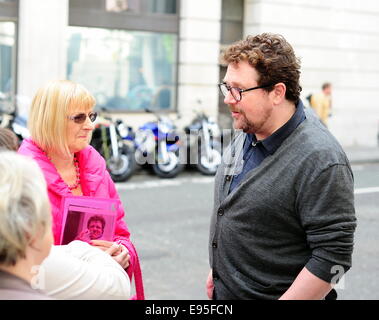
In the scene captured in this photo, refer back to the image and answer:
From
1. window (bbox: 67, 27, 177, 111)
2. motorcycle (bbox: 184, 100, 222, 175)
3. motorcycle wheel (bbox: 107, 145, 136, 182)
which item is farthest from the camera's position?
window (bbox: 67, 27, 177, 111)

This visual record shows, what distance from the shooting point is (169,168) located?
13336mm

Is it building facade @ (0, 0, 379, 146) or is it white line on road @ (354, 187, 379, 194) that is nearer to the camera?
white line on road @ (354, 187, 379, 194)

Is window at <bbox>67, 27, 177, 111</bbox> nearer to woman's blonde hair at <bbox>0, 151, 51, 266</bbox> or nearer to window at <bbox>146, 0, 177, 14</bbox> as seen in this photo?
window at <bbox>146, 0, 177, 14</bbox>

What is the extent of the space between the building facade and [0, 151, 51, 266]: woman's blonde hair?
38.6 ft

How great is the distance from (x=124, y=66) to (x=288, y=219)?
14.1 metres

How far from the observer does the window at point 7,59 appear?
583 inches

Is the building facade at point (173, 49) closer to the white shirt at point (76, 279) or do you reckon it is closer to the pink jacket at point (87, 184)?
the pink jacket at point (87, 184)

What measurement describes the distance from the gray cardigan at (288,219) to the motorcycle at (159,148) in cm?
969

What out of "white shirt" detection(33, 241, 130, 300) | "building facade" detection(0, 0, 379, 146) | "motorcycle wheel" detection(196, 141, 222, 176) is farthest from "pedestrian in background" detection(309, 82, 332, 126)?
"white shirt" detection(33, 241, 130, 300)

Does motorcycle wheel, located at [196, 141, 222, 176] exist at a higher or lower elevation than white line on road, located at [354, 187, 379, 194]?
higher

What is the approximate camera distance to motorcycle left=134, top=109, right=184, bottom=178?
12.9 m

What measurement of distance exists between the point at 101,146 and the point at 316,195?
1002 centimetres
